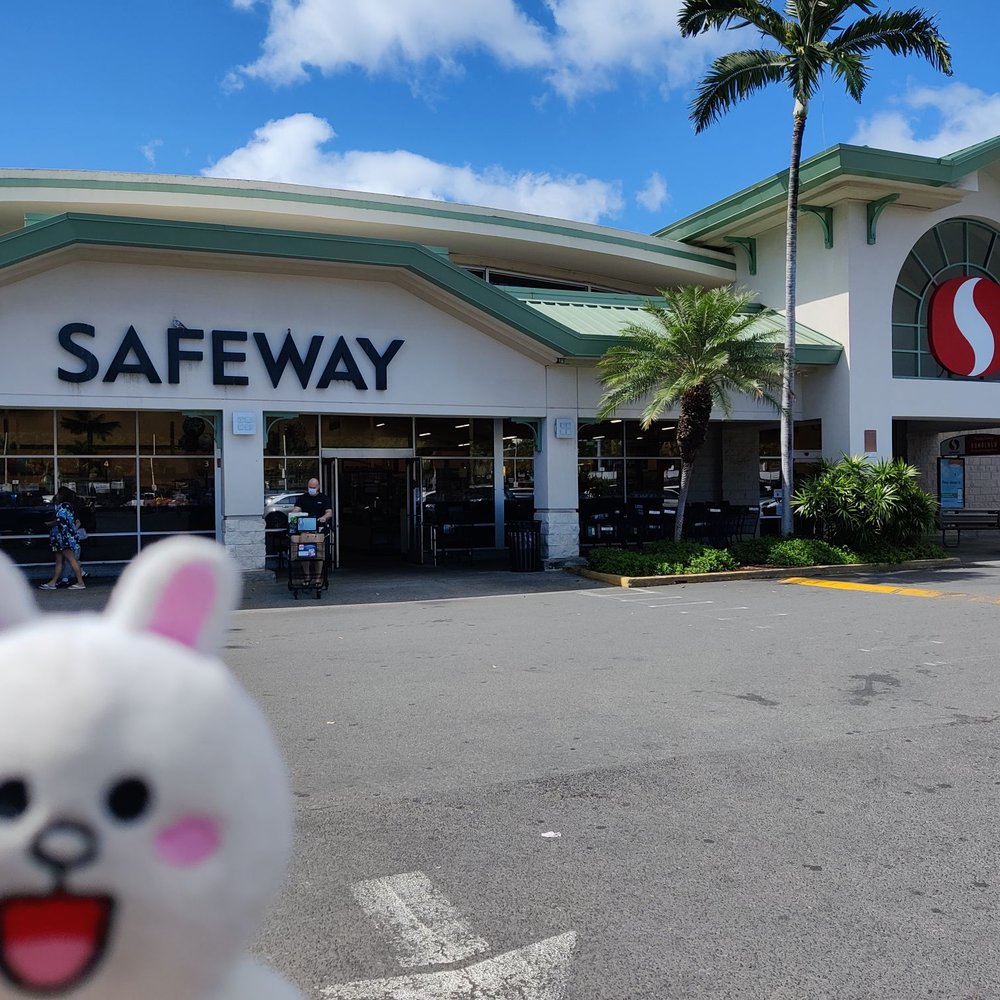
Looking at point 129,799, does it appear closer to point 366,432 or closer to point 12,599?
point 12,599

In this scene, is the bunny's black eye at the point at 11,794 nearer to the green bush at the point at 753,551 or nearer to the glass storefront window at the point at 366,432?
the green bush at the point at 753,551

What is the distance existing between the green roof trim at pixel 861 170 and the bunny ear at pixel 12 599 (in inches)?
756

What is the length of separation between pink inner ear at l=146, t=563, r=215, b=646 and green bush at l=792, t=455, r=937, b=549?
56.9 feet

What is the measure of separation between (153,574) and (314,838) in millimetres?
3302

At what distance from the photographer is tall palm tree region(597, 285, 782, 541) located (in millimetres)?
16078

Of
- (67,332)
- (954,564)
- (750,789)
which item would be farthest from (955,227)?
(750,789)

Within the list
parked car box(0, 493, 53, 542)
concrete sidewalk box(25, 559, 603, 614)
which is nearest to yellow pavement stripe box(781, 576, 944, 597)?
concrete sidewalk box(25, 559, 603, 614)

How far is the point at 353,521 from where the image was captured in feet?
69.7

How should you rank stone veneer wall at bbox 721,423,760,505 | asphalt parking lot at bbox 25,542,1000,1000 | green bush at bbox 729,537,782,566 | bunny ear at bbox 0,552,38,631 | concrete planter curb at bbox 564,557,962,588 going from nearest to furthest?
1. bunny ear at bbox 0,552,38,631
2. asphalt parking lot at bbox 25,542,1000,1000
3. concrete planter curb at bbox 564,557,962,588
4. green bush at bbox 729,537,782,566
5. stone veneer wall at bbox 721,423,760,505

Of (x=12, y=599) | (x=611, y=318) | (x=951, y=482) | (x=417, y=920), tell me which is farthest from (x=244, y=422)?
(x=951, y=482)

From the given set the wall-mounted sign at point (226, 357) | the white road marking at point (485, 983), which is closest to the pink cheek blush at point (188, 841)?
the white road marking at point (485, 983)

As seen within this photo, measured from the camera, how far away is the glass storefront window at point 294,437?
18547 mm

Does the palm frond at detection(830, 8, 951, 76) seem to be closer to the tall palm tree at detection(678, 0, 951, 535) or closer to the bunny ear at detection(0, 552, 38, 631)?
the tall palm tree at detection(678, 0, 951, 535)

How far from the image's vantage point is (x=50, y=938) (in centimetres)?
121
